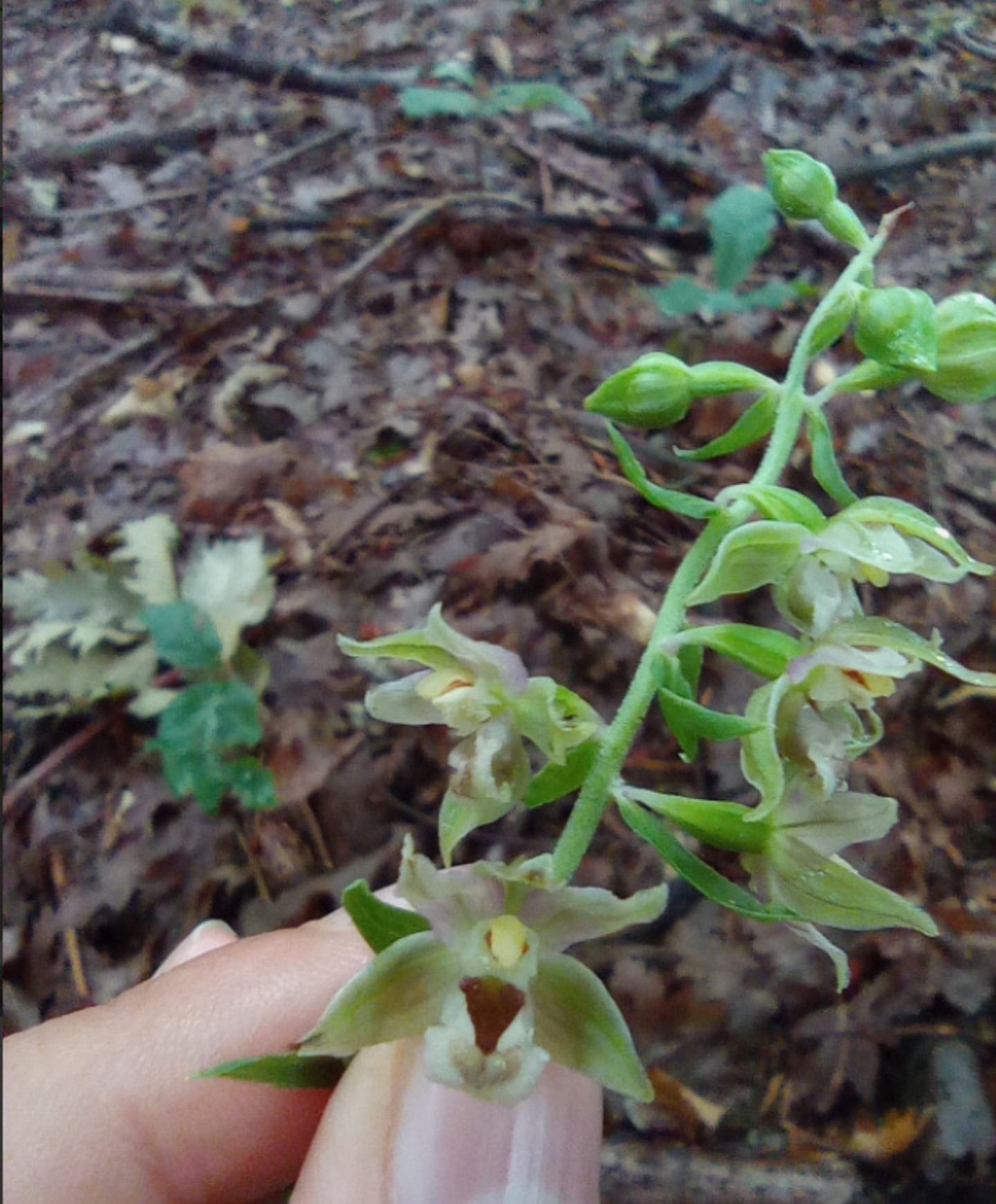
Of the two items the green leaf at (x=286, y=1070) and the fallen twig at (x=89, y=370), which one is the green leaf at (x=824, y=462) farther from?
the fallen twig at (x=89, y=370)

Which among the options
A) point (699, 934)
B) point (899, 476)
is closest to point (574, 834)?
point (699, 934)

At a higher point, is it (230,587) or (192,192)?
(192,192)

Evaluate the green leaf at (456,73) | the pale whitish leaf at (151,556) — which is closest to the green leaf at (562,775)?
the pale whitish leaf at (151,556)

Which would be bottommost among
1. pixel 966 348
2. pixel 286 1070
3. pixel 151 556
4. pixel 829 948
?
pixel 151 556

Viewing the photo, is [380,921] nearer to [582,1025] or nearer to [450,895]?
[450,895]

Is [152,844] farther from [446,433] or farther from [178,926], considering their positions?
[446,433]

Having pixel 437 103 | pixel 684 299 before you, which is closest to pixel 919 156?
pixel 684 299

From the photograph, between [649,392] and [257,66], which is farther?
[257,66]

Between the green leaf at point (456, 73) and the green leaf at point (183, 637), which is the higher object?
the green leaf at point (456, 73)
